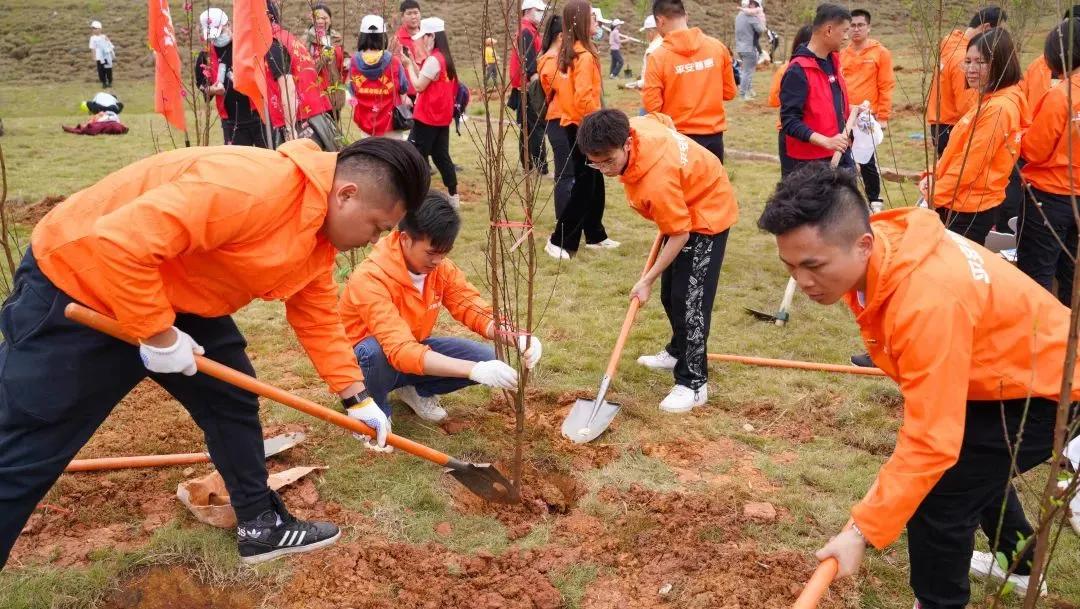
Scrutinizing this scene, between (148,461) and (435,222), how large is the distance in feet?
5.56

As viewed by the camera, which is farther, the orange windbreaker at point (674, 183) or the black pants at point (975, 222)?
the black pants at point (975, 222)

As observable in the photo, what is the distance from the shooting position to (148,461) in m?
3.71

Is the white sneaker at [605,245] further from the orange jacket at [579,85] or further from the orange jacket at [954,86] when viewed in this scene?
the orange jacket at [954,86]

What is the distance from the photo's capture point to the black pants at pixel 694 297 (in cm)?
421

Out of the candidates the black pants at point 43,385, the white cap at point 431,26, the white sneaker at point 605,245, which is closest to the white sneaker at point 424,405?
the black pants at point 43,385

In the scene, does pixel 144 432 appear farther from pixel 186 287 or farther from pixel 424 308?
pixel 186 287

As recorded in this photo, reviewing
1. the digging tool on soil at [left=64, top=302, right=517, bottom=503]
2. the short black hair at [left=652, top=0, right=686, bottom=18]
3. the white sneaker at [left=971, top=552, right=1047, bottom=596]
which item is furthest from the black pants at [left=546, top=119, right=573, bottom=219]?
the white sneaker at [left=971, top=552, right=1047, bottom=596]

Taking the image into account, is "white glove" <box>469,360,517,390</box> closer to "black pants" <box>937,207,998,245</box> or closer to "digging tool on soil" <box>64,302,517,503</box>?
"digging tool on soil" <box>64,302,517,503</box>

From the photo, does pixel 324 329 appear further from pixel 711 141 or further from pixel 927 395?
pixel 711 141

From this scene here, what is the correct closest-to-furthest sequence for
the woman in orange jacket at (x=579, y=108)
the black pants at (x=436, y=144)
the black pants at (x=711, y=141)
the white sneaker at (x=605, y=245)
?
1. the black pants at (x=711, y=141)
2. the woman in orange jacket at (x=579, y=108)
3. the white sneaker at (x=605, y=245)
4. the black pants at (x=436, y=144)

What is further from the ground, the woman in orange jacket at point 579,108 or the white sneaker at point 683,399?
the woman in orange jacket at point 579,108

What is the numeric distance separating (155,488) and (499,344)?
1628 millimetres

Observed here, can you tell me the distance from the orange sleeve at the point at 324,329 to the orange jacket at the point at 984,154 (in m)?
3.04

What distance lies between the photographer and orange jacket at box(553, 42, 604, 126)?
21.4ft
